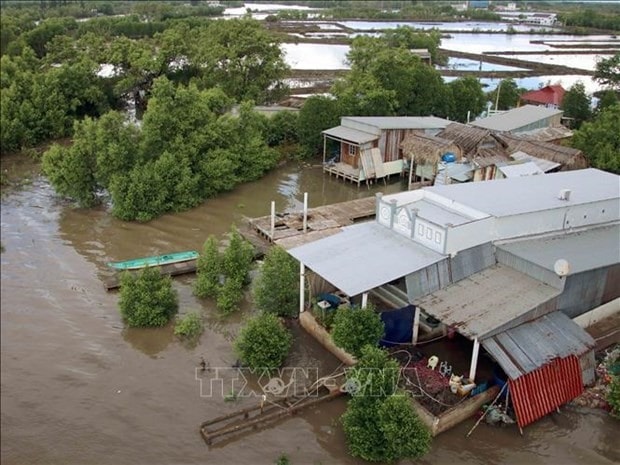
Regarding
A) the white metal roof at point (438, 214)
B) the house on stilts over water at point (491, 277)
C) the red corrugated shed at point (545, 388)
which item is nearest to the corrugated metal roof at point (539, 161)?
the house on stilts over water at point (491, 277)

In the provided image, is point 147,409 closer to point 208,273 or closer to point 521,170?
point 208,273

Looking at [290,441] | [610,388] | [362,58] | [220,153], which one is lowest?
[290,441]

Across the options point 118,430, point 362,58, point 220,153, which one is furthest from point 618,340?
point 362,58

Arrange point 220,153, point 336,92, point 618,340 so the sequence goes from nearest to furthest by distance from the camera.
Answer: point 618,340
point 220,153
point 336,92

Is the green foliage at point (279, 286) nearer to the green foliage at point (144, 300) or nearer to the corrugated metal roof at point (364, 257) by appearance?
the corrugated metal roof at point (364, 257)

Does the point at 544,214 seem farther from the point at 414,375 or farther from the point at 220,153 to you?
the point at 220,153

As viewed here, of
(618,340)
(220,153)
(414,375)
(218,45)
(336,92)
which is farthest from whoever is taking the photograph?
(218,45)

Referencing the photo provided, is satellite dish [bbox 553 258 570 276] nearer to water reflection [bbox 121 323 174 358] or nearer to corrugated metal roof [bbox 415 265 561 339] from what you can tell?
corrugated metal roof [bbox 415 265 561 339]
